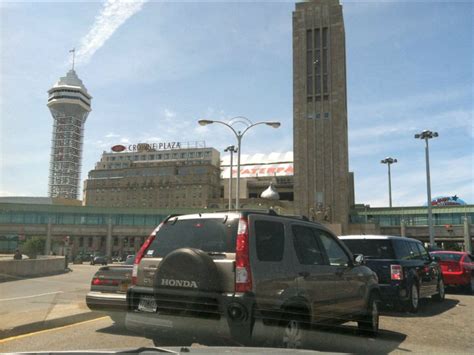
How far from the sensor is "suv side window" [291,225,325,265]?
6255 mm

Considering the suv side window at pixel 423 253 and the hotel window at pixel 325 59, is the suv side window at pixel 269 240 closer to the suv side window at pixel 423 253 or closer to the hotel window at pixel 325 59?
the suv side window at pixel 423 253

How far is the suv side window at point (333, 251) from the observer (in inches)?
281

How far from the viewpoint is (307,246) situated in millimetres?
6535

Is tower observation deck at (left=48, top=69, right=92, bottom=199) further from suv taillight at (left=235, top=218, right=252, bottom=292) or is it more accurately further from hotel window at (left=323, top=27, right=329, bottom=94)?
suv taillight at (left=235, top=218, right=252, bottom=292)

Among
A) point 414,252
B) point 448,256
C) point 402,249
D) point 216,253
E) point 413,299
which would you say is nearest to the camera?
point 216,253

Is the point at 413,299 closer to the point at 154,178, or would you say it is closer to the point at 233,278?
the point at 233,278

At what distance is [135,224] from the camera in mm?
100750

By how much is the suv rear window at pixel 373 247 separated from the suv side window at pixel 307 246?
15.7ft

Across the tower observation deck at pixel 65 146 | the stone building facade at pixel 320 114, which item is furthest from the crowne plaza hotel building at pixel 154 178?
the stone building facade at pixel 320 114

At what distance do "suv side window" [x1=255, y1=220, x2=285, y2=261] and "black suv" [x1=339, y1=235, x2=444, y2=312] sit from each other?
5530 mm

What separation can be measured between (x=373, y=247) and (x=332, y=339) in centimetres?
465

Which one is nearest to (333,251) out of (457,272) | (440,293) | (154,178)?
(440,293)

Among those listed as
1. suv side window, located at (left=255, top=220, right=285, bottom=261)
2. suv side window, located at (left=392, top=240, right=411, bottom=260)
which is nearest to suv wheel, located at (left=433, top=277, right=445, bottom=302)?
suv side window, located at (left=392, top=240, right=411, bottom=260)

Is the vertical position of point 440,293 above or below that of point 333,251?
below
